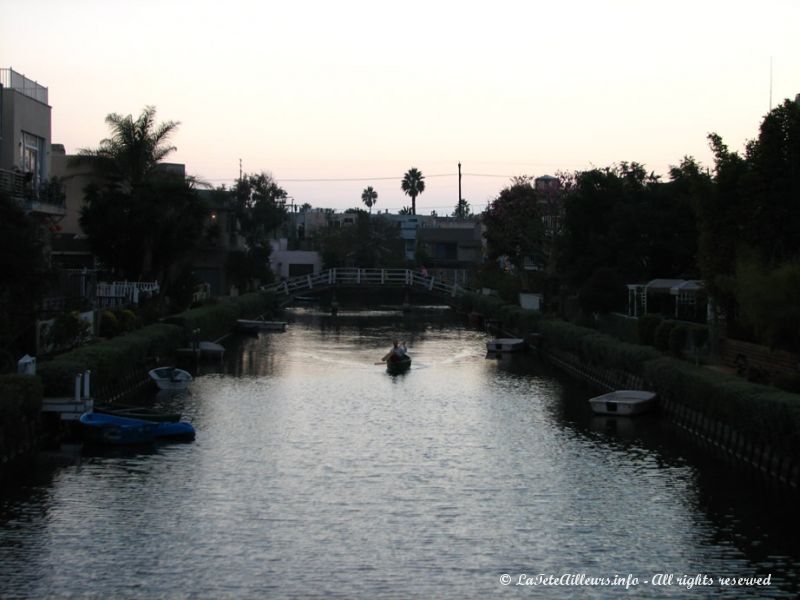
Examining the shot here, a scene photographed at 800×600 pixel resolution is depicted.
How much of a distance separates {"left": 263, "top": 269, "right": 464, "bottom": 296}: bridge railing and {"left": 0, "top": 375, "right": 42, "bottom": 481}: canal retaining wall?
81.4 m

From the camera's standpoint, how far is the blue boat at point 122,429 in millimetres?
34469

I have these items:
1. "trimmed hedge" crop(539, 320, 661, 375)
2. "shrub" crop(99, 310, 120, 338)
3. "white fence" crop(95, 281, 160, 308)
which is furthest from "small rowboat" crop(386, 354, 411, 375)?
"white fence" crop(95, 281, 160, 308)

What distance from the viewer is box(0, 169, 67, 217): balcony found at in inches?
1878

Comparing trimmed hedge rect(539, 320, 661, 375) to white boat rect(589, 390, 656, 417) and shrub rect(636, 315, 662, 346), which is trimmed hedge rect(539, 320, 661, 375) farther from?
white boat rect(589, 390, 656, 417)

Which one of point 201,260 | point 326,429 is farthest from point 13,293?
point 201,260

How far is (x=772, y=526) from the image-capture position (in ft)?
85.7

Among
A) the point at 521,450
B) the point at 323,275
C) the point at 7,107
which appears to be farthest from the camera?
the point at 323,275

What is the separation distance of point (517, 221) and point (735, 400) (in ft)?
185

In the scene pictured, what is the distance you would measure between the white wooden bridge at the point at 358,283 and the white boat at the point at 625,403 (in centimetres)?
7181

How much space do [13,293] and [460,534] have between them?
70.5 ft

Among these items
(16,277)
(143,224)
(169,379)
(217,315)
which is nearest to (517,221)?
(217,315)

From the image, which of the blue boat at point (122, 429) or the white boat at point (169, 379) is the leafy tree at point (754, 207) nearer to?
the blue boat at point (122, 429)

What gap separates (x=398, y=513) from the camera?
89.3ft

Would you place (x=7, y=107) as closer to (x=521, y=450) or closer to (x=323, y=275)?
(x=521, y=450)
